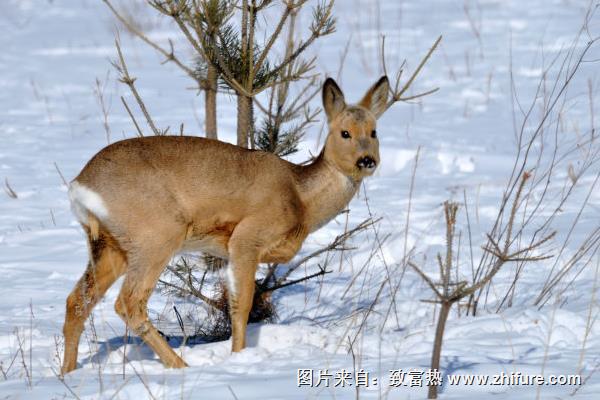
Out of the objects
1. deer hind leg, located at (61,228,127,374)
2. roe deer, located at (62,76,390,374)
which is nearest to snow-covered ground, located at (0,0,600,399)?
deer hind leg, located at (61,228,127,374)

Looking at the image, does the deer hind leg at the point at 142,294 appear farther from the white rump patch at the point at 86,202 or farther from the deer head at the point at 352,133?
the deer head at the point at 352,133

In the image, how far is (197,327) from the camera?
6.15 m

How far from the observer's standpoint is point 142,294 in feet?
16.9

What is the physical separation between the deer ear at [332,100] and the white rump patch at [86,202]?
156 cm

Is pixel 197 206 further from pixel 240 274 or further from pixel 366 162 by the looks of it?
pixel 366 162

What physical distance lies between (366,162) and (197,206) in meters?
1.00

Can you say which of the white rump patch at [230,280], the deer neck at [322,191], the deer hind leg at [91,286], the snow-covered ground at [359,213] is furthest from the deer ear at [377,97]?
the deer hind leg at [91,286]

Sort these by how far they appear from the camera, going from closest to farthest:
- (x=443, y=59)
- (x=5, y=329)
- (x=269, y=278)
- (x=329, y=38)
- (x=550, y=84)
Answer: (x=5, y=329) → (x=269, y=278) → (x=550, y=84) → (x=443, y=59) → (x=329, y=38)

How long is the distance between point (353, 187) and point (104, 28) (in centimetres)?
1153

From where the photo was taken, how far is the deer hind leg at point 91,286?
513 cm

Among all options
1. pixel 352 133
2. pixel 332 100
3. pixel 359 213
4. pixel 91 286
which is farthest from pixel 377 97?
pixel 359 213

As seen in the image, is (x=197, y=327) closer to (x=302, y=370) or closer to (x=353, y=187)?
(x=353, y=187)

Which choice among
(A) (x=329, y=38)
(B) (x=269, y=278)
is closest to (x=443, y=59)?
(A) (x=329, y=38)

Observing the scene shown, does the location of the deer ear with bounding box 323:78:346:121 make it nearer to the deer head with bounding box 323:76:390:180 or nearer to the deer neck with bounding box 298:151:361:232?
the deer head with bounding box 323:76:390:180
